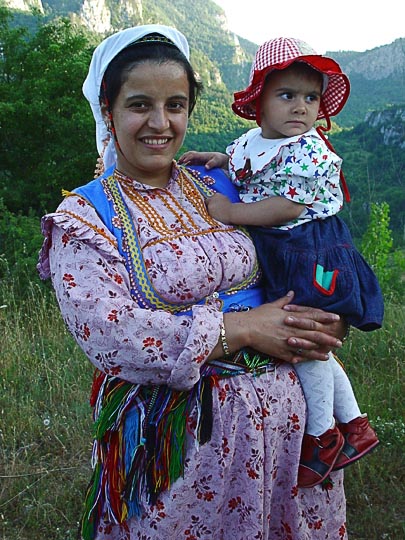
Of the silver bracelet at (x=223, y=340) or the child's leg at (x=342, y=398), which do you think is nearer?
the silver bracelet at (x=223, y=340)

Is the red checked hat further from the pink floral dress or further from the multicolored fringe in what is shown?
the multicolored fringe

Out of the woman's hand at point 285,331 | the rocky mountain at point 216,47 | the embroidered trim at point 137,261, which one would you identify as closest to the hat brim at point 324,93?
the embroidered trim at point 137,261

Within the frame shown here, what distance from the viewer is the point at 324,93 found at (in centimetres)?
200

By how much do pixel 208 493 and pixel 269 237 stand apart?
Answer: 31.2 inches

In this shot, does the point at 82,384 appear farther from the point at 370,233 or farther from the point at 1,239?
the point at 1,239

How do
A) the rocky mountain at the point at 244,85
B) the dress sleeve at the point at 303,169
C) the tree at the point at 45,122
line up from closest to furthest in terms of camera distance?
the dress sleeve at the point at 303,169, the tree at the point at 45,122, the rocky mountain at the point at 244,85

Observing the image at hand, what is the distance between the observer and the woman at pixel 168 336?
155 cm

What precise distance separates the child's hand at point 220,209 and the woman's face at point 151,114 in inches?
7.6

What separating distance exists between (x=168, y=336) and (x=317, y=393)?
0.57m

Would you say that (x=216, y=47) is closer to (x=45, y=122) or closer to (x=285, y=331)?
(x=45, y=122)

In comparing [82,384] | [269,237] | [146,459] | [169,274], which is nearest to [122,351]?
[169,274]

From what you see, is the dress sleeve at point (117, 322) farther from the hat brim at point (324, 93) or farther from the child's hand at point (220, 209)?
the hat brim at point (324, 93)

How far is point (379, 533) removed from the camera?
8.46 feet

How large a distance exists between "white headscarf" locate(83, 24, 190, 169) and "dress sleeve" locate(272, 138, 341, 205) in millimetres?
445
